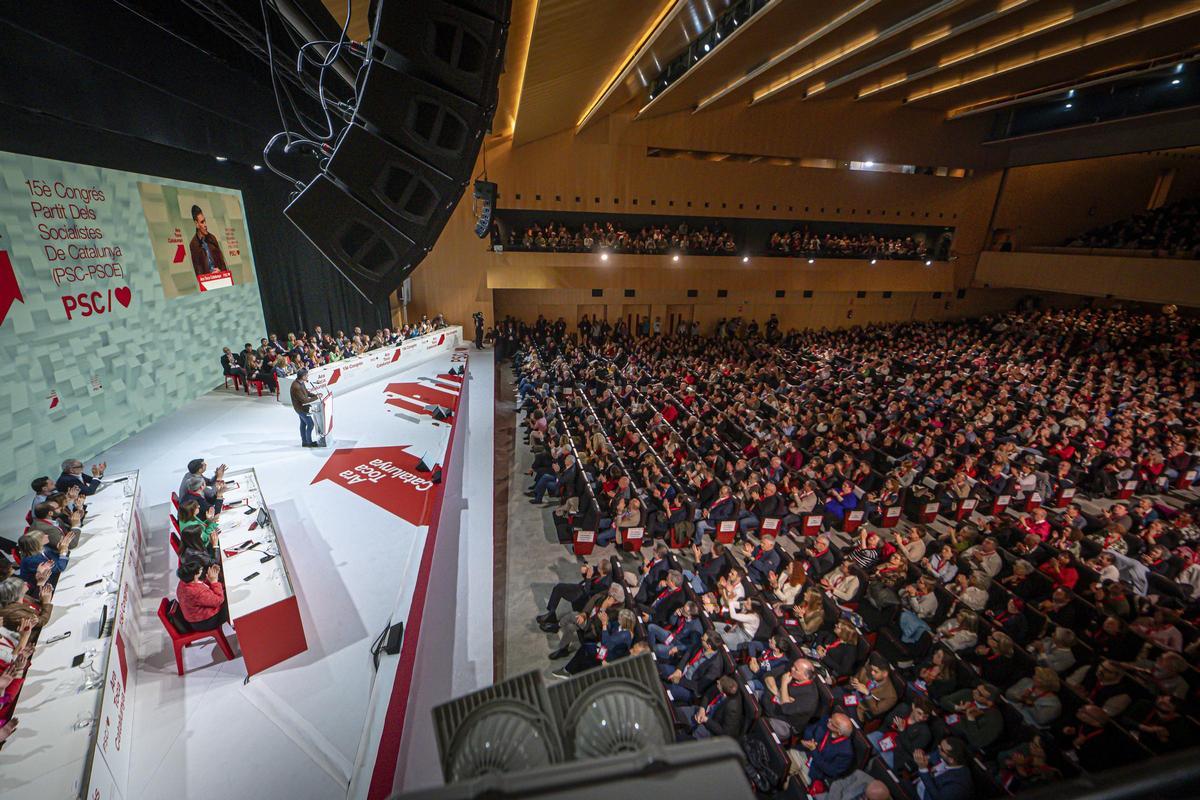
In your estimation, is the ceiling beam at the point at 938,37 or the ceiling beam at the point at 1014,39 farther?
the ceiling beam at the point at 1014,39

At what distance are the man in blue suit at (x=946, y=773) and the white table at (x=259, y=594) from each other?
4.94 meters

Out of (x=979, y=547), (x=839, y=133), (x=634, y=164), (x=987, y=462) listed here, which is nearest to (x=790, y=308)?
(x=839, y=133)

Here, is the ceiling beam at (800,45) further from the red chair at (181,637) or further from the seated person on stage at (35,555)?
the seated person on stage at (35,555)

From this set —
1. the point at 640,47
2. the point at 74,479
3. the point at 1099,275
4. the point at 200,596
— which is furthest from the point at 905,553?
the point at 1099,275

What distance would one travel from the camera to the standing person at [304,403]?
24.8 ft

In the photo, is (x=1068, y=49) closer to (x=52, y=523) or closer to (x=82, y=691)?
(x=82, y=691)

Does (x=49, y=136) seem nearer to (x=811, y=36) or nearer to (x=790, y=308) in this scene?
(x=811, y=36)

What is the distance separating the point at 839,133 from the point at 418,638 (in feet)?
70.2

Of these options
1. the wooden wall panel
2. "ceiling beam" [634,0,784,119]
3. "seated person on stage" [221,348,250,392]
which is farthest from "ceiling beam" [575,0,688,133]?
the wooden wall panel

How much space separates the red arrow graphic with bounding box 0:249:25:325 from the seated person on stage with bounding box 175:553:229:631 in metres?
4.82

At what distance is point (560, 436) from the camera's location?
938cm

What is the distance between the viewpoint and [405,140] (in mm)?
2943

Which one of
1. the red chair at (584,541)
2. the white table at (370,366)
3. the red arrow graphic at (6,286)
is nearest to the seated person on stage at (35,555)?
the red arrow graphic at (6,286)

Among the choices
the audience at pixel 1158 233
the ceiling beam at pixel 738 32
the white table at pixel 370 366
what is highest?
the ceiling beam at pixel 738 32
